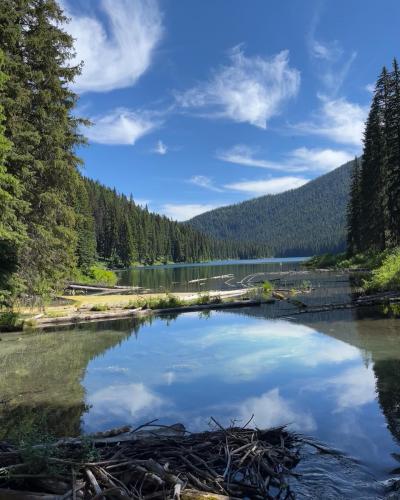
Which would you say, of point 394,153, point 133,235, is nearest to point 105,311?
point 394,153

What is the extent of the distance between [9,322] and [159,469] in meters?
20.3

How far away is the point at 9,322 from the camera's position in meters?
23.2

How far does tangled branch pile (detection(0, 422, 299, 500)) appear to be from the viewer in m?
5.17

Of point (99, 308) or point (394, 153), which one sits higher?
point (394, 153)

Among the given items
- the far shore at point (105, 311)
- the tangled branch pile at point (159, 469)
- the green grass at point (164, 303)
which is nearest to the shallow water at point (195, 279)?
the green grass at point (164, 303)

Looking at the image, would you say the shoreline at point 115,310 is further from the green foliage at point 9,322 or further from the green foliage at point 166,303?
the green foliage at point 9,322

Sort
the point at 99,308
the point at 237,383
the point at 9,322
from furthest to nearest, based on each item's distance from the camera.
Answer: the point at 99,308 < the point at 9,322 < the point at 237,383

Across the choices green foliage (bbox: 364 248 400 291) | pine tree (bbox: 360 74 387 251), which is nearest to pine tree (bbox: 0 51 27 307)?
green foliage (bbox: 364 248 400 291)

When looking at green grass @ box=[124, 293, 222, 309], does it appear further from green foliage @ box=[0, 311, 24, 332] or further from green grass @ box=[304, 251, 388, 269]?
green grass @ box=[304, 251, 388, 269]

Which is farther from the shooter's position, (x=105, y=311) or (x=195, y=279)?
(x=195, y=279)

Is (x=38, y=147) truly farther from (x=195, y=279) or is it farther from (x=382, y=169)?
(x=195, y=279)

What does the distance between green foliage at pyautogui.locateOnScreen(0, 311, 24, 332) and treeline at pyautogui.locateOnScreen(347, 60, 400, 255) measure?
114 feet

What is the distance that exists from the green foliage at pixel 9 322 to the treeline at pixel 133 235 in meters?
84.3

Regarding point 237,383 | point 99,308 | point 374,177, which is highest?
point 374,177
